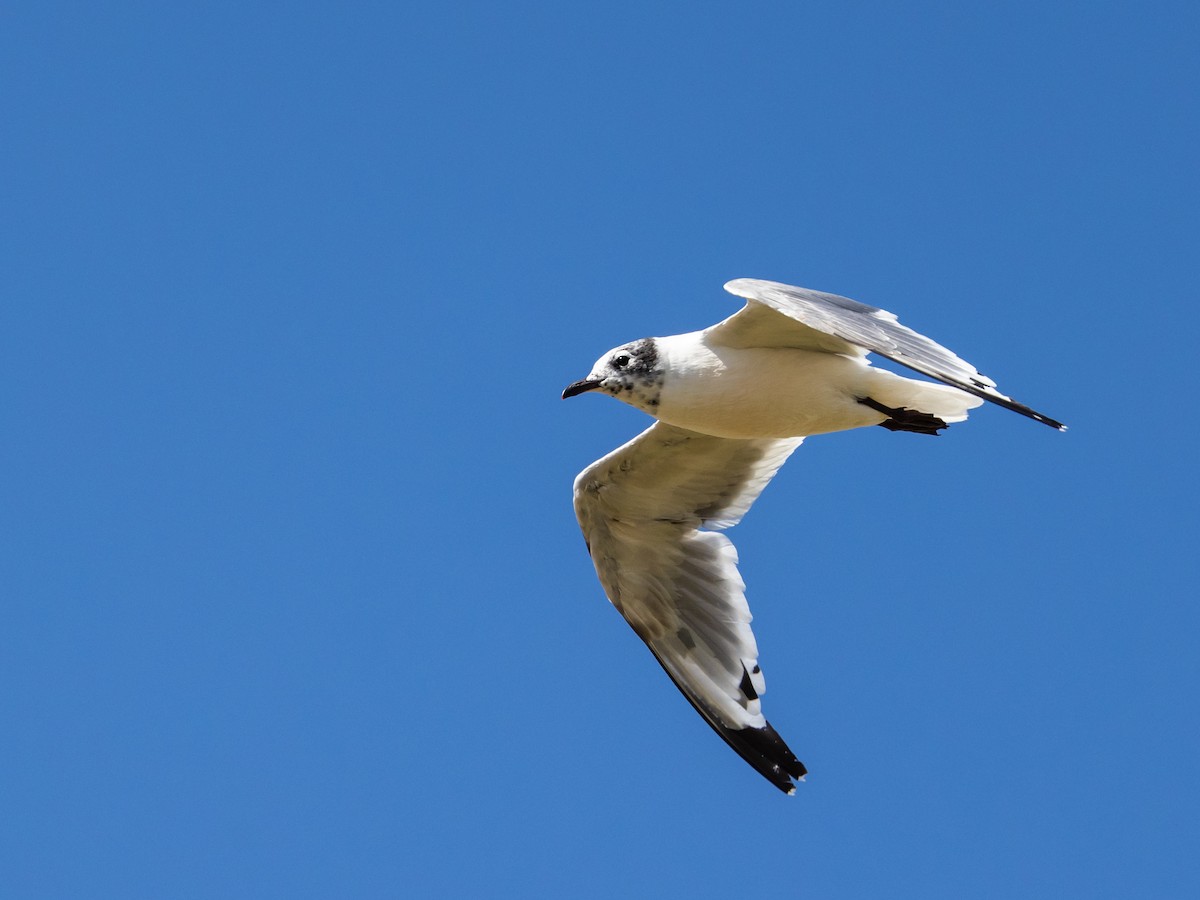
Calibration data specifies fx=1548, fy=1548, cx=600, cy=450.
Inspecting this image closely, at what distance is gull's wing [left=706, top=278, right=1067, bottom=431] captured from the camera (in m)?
4.93

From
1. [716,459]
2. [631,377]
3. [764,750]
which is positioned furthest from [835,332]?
[764,750]

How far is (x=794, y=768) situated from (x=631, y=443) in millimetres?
1575

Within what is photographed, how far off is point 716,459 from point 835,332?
6.10 ft

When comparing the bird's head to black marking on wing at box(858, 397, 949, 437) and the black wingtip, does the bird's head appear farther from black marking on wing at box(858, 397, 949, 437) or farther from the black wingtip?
the black wingtip

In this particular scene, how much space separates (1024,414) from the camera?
4730 mm

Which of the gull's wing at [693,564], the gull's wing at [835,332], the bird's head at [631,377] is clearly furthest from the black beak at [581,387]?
the gull's wing at [693,564]

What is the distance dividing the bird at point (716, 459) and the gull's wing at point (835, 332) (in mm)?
12

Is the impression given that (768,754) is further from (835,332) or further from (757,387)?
(835,332)

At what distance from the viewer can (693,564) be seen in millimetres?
6883

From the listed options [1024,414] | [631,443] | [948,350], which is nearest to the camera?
[1024,414]

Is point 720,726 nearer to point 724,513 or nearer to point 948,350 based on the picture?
point 724,513

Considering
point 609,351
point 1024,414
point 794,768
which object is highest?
point 609,351

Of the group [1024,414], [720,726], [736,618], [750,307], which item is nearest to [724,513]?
[736,618]

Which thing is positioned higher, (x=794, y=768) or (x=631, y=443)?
(x=631, y=443)
